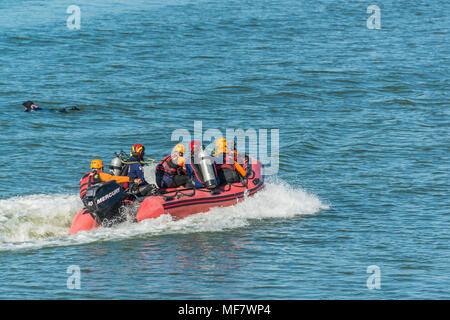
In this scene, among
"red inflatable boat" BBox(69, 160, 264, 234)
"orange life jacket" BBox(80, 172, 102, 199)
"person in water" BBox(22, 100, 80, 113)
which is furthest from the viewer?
"person in water" BBox(22, 100, 80, 113)

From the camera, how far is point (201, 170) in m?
15.4

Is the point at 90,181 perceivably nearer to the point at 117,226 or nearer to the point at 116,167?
the point at 116,167

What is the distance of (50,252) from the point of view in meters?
13.0

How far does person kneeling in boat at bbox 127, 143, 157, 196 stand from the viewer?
588 inches

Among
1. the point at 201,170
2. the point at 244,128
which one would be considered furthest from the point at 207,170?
the point at 244,128
